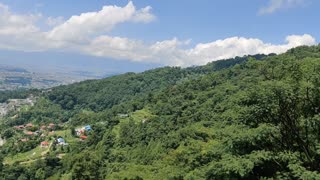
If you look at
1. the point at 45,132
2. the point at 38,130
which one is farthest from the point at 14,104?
the point at 45,132

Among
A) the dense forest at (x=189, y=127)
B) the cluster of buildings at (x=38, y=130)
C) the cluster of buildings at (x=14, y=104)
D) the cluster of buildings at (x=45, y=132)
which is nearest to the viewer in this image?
the dense forest at (x=189, y=127)

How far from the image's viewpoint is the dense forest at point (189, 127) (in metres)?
13.8

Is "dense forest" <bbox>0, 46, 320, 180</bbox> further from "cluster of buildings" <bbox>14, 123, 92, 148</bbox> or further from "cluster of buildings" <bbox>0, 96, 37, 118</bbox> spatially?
"cluster of buildings" <bbox>0, 96, 37, 118</bbox>

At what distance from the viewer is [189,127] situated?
2410 inches

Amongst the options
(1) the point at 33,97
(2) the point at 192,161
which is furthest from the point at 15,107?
(2) the point at 192,161

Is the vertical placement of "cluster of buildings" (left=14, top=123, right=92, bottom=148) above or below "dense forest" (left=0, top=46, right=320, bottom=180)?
below

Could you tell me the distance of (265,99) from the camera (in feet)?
46.0

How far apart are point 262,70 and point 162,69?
172240 millimetres

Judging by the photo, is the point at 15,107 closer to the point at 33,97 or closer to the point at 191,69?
the point at 33,97

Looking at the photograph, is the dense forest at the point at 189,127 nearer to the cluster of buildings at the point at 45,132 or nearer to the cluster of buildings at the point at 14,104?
the cluster of buildings at the point at 45,132

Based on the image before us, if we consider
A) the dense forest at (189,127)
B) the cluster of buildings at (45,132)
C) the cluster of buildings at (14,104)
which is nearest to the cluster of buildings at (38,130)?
the cluster of buildings at (45,132)

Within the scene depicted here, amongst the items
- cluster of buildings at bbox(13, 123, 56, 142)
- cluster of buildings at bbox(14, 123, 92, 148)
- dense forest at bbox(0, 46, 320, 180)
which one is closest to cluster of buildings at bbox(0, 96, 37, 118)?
dense forest at bbox(0, 46, 320, 180)

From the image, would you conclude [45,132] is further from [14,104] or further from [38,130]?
[14,104]

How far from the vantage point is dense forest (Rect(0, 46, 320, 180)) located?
1378cm
